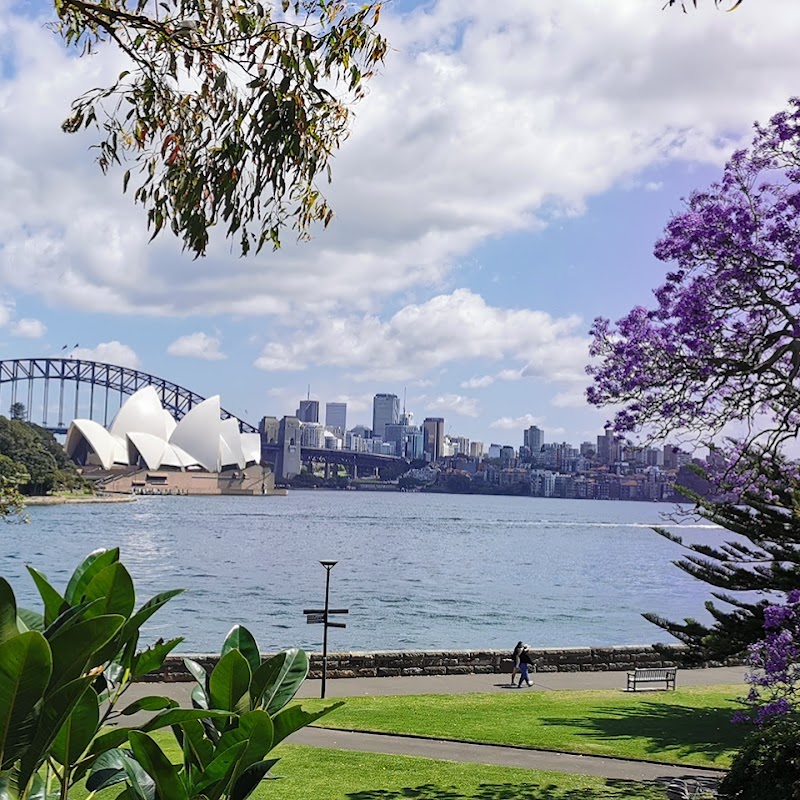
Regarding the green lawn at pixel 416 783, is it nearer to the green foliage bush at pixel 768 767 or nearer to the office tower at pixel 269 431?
the green foliage bush at pixel 768 767

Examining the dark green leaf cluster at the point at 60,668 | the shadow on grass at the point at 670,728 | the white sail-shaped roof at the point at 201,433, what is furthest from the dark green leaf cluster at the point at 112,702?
the white sail-shaped roof at the point at 201,433

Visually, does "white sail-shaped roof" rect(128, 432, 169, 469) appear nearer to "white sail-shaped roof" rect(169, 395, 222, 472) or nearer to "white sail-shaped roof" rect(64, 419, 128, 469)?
"white sail-shaped roof" rect(64, 419, 128, 469)

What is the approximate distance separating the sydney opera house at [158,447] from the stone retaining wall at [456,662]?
97.9 m

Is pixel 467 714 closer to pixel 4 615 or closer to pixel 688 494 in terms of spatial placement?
pixel 688 494

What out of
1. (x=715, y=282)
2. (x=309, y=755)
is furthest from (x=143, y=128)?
(x=309, y=755)

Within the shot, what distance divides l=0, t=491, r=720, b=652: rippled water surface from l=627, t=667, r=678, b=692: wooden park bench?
13848 mm

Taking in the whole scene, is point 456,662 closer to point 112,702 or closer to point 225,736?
point 112,702

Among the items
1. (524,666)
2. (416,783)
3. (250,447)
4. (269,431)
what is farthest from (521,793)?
(269,431)

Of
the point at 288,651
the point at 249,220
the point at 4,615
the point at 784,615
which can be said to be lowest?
the point at 784,615

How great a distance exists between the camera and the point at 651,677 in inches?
784

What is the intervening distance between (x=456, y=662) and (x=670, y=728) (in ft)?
23.1

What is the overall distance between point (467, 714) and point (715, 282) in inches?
382

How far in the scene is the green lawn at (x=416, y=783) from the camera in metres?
10.2

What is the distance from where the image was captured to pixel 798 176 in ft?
26.5
